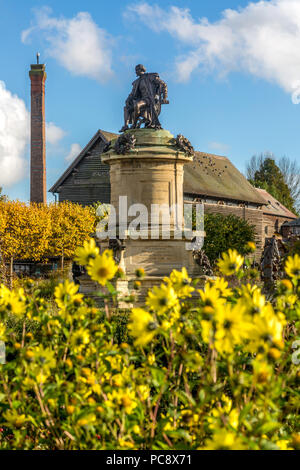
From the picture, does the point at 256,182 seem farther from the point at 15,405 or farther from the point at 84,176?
the point at 15,405

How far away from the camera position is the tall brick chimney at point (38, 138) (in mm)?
49250

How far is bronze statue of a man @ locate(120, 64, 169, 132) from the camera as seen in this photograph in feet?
57.2

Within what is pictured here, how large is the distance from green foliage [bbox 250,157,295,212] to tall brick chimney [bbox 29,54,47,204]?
102 ft

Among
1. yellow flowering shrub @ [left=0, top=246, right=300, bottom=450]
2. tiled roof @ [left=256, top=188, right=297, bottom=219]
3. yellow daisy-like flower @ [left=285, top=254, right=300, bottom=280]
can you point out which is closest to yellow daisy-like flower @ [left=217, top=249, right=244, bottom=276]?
yellow flowering shrub @ [left=0, top=246, right=300, bottom=450]

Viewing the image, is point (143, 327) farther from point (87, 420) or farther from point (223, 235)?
point (223, 235)

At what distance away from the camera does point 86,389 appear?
3.73 metres

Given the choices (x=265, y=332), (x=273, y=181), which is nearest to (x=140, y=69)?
(x=265, y=332)

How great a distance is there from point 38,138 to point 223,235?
1964 cm

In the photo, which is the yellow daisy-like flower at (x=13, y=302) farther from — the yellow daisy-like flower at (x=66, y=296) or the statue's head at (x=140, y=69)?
the statue's head at (x=140, y=69)

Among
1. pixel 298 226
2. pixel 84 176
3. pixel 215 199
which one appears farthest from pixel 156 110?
pixel 298 226

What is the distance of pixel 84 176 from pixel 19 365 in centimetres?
4272

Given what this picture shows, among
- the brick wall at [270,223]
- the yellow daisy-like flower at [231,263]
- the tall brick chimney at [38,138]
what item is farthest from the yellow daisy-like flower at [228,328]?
the brick wall at [270,223]

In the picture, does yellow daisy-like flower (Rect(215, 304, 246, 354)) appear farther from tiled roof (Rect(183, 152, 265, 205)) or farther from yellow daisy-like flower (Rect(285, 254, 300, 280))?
tiled roof (Rect(183, 152, 265, 205))

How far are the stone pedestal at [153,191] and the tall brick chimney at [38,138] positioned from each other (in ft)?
108
